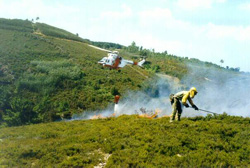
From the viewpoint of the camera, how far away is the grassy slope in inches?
346

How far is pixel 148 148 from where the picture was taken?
9828 millimetres

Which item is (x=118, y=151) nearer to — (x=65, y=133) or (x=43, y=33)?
(x=65, y=133)

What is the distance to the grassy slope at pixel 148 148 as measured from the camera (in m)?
8.79

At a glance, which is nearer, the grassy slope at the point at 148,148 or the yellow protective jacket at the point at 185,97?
the grassy slope at the point at 148,148

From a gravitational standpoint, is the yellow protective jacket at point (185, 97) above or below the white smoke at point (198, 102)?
above

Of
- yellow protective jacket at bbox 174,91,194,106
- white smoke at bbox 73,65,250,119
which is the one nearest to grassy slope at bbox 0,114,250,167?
yellow protective jacket at bbox 174,91,194,106

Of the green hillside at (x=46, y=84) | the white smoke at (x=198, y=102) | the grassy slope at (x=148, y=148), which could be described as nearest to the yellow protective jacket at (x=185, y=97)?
the grassy slope at (x=148, y=148)

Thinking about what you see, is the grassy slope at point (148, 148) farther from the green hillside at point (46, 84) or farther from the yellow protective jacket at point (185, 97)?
the green hillside at point (46, 84)

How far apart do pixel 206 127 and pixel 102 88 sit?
33265 mm

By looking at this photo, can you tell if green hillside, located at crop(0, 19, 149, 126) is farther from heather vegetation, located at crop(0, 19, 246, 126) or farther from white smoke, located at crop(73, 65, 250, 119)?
white smoke, located at crop(73, 65, 250, 119)

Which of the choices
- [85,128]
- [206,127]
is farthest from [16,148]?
[206,127]

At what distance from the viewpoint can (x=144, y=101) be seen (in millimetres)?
38219

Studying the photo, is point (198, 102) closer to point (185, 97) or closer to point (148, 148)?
point (185, 97)

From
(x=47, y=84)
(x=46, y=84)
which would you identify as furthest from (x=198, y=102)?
(x=46, y=84)
